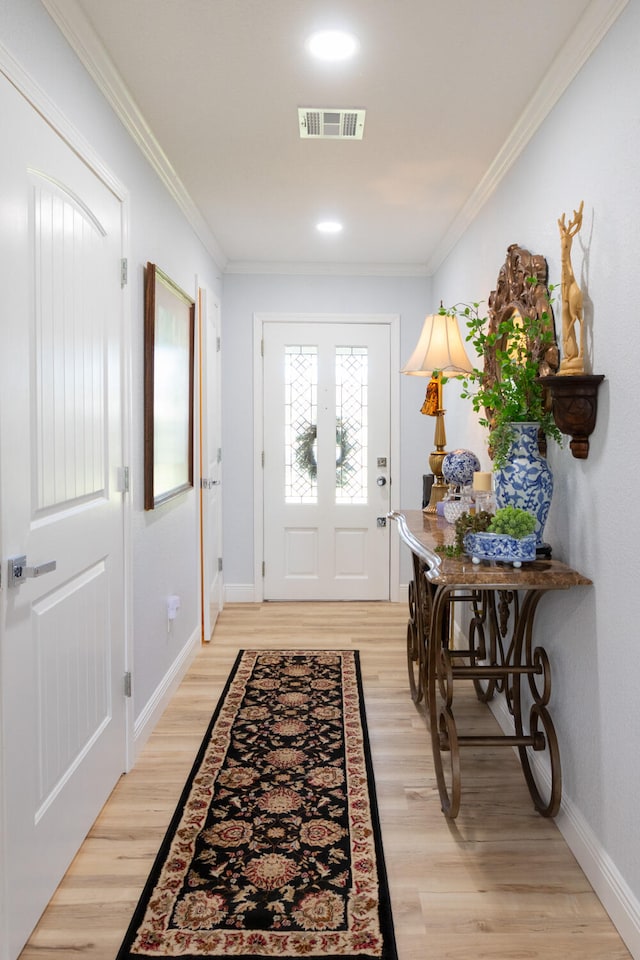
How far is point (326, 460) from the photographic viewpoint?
5.00 metres

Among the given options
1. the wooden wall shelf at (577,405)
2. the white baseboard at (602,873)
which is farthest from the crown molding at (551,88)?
the white baseboard at (602,873)

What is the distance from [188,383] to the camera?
11.9 ft

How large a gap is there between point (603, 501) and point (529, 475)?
284 mm

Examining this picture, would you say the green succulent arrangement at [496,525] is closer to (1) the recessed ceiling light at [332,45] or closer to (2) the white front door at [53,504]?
(2) the white front door at [53,504]

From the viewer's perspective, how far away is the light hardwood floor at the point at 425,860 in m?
1.65

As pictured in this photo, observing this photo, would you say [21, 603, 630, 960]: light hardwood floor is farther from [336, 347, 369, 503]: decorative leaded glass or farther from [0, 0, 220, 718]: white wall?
[336, 347, 369, 503]: decorative leaded glass

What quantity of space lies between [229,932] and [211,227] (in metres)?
3.49

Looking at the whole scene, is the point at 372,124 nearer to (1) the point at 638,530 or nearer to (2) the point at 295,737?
(1) the point at 638,530

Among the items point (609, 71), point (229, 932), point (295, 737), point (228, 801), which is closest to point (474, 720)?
point (295, 737)

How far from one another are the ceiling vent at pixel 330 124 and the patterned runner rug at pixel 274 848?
2422mm

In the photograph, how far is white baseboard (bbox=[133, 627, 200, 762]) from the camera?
268 centimetres

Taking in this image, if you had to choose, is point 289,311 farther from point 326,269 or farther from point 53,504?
point 53,504

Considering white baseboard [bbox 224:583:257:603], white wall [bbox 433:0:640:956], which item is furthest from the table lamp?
white baseboard [bbox 224:583:257:603]

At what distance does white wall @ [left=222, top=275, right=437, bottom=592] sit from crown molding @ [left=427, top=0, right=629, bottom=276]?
135 centimetres
